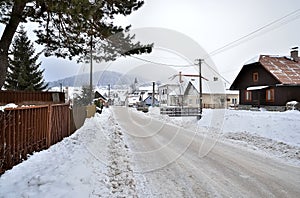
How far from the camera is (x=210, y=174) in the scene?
617 centimetres

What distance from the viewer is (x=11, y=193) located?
164 inches

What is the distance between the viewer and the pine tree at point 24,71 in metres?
26.0

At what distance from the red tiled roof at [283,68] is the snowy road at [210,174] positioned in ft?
70.1

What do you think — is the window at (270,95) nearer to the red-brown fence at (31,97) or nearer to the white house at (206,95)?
the white house at (206,95)

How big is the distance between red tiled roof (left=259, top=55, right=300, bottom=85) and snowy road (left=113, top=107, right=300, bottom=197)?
21355 mm

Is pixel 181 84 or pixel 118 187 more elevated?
pixel 181 84

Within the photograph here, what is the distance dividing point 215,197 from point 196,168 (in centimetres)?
202

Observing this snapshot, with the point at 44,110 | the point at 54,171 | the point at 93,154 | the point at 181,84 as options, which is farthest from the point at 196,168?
the point at 181,84

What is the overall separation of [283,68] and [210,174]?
2768cm

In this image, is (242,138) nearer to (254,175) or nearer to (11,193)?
(254,175)

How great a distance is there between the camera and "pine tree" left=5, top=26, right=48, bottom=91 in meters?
26.0

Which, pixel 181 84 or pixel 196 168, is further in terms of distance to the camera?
pixel 181 84

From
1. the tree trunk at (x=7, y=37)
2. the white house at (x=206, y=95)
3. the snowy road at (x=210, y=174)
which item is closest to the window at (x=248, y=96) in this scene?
the white house at (x=206, y=95)

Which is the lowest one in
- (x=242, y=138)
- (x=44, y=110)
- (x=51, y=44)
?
(x=242, y=138)
